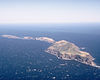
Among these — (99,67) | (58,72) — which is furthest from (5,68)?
(99,67)

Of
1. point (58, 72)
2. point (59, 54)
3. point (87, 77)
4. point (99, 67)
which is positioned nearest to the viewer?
point (87, 77)

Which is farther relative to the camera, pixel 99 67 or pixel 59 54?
pixel 59 54

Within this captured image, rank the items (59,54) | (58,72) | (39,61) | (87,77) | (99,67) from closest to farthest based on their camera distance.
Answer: (87,77) → (58,72) → (99,67) → (39,61) → (59,54)

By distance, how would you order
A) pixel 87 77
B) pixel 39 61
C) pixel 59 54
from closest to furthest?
pixel 87 77 → pixel 39 61 → pixel 59 54

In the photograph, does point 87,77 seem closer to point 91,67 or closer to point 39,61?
point 91,67

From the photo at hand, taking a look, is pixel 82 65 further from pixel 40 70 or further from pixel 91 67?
pixel 40 70

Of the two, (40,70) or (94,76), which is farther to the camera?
(40,70)

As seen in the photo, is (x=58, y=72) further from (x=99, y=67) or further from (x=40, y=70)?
(x=99, y=67)

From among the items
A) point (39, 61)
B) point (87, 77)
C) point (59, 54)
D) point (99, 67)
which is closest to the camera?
point (87, 77)

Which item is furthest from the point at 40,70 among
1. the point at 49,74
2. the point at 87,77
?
the point at 87,77
